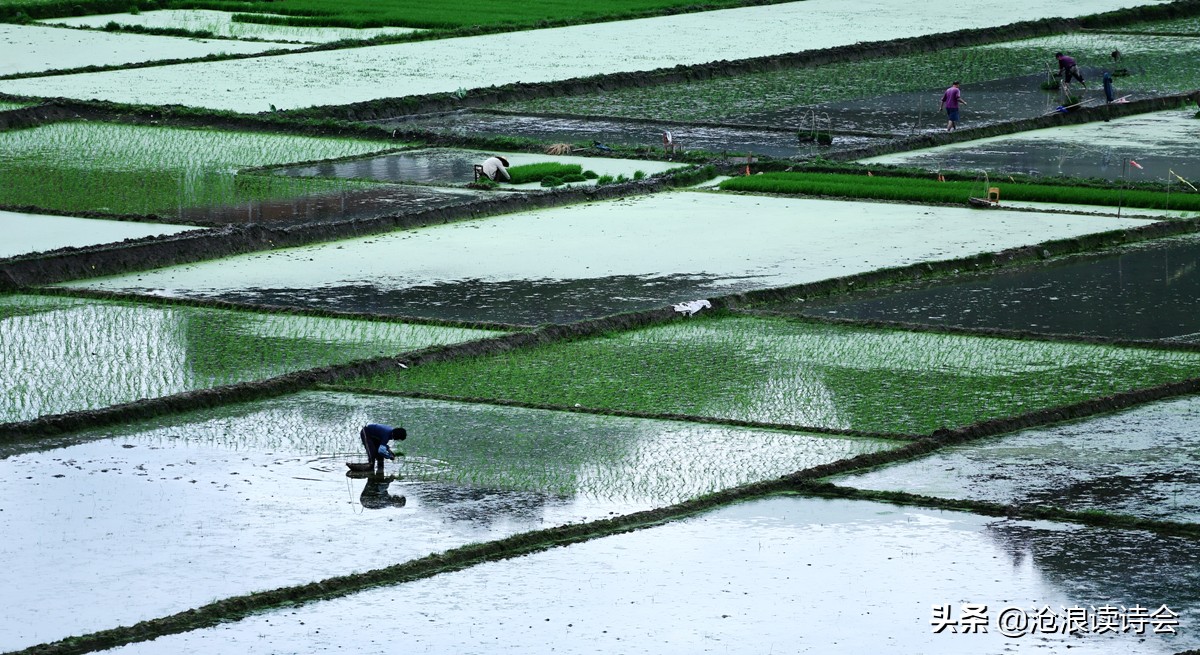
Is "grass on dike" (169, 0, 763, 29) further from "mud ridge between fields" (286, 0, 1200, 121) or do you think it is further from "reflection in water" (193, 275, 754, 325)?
"reflection in water" (193, 275, 754, 325)

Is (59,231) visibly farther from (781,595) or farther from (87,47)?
(87,47)

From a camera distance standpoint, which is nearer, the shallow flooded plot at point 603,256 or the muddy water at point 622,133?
the shallow flooded plot at point 603,256

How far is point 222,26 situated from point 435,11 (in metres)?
3.41

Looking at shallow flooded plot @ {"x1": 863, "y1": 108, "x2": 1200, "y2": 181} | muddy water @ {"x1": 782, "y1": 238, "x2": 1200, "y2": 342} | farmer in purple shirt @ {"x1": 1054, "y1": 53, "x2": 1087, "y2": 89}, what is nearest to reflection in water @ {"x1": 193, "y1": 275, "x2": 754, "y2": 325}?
muddy water @ {"x1": 782, "y1": 238, "x2": 1200, "y2": 342}

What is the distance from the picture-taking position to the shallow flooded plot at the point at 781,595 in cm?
711

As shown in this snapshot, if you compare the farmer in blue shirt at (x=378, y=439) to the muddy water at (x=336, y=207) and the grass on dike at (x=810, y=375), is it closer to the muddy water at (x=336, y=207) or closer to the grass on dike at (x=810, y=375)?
the grass on dike at (x=810, y=375)

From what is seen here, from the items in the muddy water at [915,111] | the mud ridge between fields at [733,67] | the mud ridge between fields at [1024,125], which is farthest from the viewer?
the mud ridge between fields at [733,67]

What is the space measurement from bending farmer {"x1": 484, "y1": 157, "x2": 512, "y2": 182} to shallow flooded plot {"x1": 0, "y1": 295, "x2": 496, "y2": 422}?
17.2ft

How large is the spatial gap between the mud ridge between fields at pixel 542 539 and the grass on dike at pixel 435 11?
22.2 m

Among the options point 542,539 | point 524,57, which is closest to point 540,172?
point 524,57

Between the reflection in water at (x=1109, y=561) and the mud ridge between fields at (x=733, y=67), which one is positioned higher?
the mud ridge between fields at (x=733, y=67)

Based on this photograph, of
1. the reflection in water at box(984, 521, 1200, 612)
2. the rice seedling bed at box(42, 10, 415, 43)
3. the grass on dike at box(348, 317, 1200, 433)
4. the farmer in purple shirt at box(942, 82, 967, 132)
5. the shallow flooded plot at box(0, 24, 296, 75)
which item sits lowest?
the reflection in water at box(984, 521, 1200, 612)

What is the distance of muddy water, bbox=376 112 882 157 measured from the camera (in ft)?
66.2

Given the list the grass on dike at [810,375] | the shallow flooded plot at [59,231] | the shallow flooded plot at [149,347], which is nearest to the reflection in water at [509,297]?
the shallow flooded plot at [149,347]
